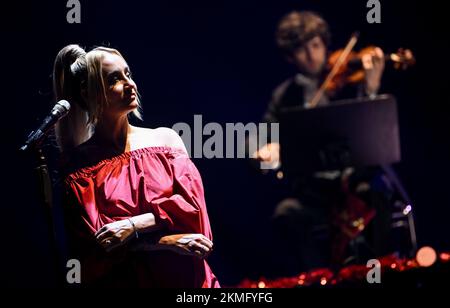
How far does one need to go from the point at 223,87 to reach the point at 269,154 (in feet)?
1.95

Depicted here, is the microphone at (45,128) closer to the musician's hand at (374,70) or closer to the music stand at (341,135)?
the music stand at (341,135)

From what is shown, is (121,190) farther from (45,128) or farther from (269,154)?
(269,154)

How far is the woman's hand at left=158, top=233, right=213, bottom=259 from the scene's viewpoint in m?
2.37

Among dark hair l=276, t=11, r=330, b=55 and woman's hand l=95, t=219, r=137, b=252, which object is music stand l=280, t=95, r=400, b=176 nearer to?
dark hair l=276, t=11, r=330, b=55

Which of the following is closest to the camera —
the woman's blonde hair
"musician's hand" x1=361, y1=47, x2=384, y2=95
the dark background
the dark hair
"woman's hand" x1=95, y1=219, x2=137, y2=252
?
"woman's hand" x1=95, y1=219, x2=137, y2=252

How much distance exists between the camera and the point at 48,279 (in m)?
4.20

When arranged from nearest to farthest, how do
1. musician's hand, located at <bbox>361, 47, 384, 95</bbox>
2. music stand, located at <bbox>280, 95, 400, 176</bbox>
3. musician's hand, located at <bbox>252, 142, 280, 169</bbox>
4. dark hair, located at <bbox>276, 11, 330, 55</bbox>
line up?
music stand, located at <bbox>280, 95, 400, 176</bbox> → musician's hand, located at <bbox>361, 47, 384, 95</bbox> → musician's hand, located at <bbox>252, 142, 280, 169</bbox> → dark hair, located at <bbox>276, 11, 330, 55</bbox>

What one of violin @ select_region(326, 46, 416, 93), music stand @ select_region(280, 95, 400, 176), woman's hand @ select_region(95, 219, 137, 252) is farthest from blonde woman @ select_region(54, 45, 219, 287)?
violin @ select_region(326, 46, 416, 93)

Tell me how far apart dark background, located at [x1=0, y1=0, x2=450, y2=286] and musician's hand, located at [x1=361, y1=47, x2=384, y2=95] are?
36 cm

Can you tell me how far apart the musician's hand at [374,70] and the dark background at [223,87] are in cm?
36

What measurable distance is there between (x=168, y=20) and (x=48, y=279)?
1.89 meters

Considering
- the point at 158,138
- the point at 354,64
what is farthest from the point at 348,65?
the point at 158,138

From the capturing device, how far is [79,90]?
2562mm
